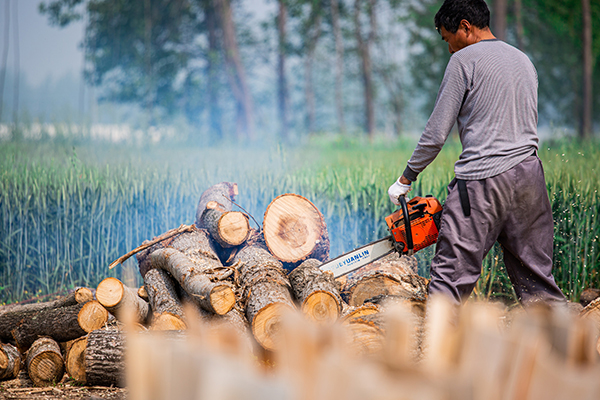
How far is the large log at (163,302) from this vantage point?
2.68 meters

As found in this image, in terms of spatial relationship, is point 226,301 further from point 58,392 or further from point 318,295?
point 58,392

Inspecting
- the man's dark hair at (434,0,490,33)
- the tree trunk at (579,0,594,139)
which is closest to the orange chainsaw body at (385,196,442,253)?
the man's dark hair at (434,0,490,33)

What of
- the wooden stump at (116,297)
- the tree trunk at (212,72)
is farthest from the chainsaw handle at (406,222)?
the tree trunk at (212,72)

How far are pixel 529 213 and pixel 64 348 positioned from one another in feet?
9.39

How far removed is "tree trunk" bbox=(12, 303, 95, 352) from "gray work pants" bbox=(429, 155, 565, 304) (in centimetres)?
220

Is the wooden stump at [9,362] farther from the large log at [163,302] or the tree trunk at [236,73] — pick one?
the tree trunk at [236,73]

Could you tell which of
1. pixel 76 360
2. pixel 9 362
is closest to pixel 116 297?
pixel 76 360

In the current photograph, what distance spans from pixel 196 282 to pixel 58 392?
97cm

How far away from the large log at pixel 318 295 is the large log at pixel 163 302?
29.8 inches

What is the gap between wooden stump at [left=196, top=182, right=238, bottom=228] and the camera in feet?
12.5

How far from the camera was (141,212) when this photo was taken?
430cm

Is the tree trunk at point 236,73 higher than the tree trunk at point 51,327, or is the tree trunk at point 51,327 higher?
the tree trunk at point 236,73

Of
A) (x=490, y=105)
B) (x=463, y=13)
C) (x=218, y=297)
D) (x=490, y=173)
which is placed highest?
(x=463, y=13)

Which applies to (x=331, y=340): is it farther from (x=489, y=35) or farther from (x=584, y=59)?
(x=584, y=59)
